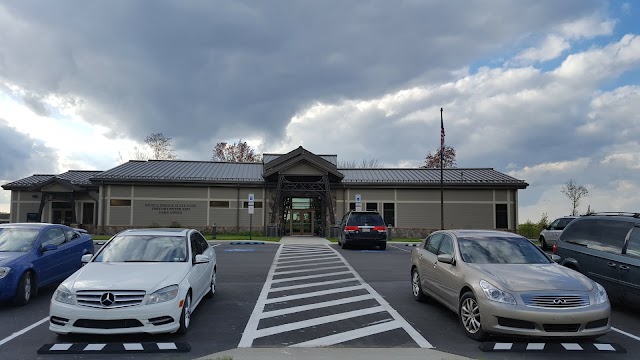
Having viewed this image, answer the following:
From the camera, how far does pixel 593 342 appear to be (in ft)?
21.9

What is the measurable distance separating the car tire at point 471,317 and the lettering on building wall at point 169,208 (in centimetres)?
3064

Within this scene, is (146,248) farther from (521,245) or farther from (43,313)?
(521,245)

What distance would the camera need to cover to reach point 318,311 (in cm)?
866

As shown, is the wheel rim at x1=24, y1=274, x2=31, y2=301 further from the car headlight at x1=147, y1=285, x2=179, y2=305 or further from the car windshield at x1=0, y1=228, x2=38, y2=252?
the car headlight at x1=147, y1=285, x2=179, y2=305

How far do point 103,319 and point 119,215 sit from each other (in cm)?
3145

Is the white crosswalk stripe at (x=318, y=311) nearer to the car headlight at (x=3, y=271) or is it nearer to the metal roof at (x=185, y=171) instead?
the car headlight at (x=3, y=271)

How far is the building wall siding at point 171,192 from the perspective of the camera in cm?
3547

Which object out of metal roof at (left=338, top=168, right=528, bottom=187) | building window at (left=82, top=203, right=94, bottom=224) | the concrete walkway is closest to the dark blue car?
the concrete walkway

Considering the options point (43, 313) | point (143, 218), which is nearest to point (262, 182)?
point (143, 218)

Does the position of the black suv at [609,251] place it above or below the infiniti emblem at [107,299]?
above

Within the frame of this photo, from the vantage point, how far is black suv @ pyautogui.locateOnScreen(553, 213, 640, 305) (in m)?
8.27

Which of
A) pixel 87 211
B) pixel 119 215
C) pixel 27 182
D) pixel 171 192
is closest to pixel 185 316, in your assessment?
pixel 171 192

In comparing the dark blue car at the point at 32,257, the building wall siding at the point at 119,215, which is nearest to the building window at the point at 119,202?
the building wall siding at the point at 119,215

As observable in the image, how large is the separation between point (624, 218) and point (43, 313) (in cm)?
1081
